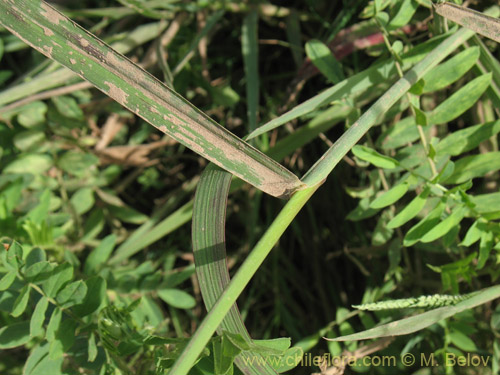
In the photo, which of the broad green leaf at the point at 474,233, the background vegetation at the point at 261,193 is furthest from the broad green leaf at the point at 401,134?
the broad green leaf at the point at 474,233

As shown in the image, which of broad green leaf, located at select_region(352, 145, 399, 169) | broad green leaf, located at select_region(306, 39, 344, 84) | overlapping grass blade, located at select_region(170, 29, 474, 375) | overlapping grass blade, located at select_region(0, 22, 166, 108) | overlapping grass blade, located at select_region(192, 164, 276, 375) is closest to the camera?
overlapping grass blade, located at select_region(170, 29, 474, 375)

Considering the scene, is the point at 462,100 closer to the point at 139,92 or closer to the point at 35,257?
the point at 139,92

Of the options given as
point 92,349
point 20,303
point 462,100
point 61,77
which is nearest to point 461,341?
point 462,100

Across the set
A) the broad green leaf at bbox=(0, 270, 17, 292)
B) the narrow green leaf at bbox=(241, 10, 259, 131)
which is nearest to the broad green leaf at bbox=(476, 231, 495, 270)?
the narrow green leaf at bbox=(241, 10, 259, 131)

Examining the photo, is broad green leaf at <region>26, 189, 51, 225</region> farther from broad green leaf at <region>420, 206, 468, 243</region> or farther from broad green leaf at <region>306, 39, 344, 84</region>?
broad green leaf at <region>420, 206, 468, 243</region>

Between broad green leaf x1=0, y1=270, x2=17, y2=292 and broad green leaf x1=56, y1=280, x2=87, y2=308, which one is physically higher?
broad green leaf x1=0, y1=270, x2=17, y2=292

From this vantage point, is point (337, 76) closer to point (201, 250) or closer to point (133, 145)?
point (201, 250)
